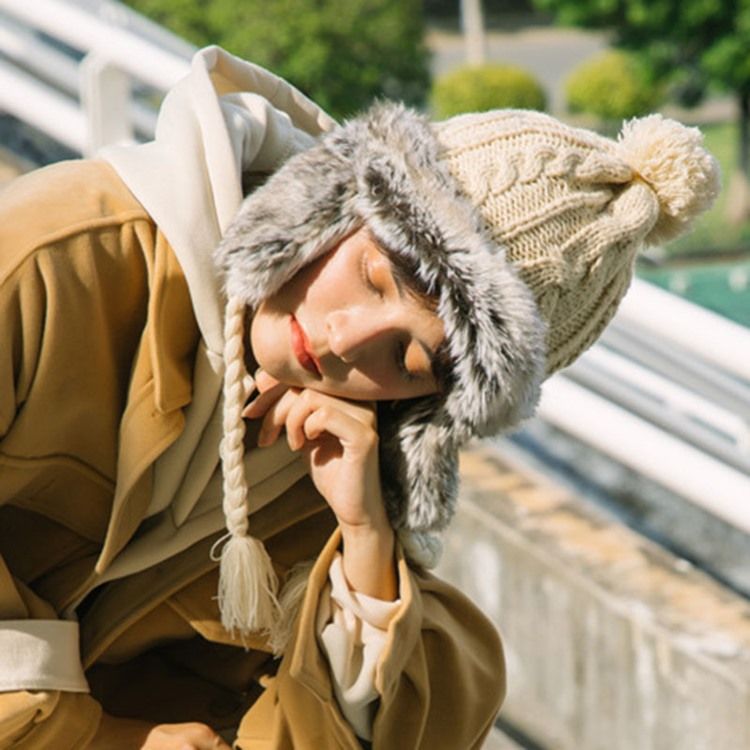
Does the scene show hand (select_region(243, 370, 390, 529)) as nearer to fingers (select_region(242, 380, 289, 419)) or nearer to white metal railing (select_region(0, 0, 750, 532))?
fingers (select_region(242, 380, 289, 419))

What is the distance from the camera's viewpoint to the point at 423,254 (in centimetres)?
206

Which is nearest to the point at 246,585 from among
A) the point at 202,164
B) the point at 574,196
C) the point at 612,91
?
the point at 202,164

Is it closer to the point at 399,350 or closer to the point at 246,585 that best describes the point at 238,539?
the point at 246,585

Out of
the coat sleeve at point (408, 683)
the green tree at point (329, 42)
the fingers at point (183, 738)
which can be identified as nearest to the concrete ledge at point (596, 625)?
the coat sleeve at point (408, 683)

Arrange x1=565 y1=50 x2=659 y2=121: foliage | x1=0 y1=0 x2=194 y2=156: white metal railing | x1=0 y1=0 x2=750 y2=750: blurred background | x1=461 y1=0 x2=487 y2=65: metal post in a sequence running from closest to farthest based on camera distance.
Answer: x1=0 y1=0 x2=750 y2=750: blurred background → x1=0 y1=0 x2=194 y2=156: white metal railing → x1=565 y1=50 x2=659 y2=121: foliage → x1=461 y1=0 x2=487 y2=65: metal post

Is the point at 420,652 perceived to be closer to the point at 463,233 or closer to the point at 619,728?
the point at 463,233

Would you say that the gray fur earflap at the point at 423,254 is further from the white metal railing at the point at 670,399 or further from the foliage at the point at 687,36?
the foliage at the point at 687,36

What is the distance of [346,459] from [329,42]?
14.1 m

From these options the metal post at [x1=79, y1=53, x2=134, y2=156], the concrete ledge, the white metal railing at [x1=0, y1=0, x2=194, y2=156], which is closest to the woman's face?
the concrete ledge

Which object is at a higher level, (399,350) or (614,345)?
(399,350)

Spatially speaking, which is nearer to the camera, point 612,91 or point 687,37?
point 687,37

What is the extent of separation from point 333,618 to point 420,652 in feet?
0.43

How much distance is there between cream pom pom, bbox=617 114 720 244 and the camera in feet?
7.29

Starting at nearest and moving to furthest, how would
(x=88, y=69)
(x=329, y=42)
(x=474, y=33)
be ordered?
(x=88, y=69), (x=329, y=42), (x=474, y=33)
